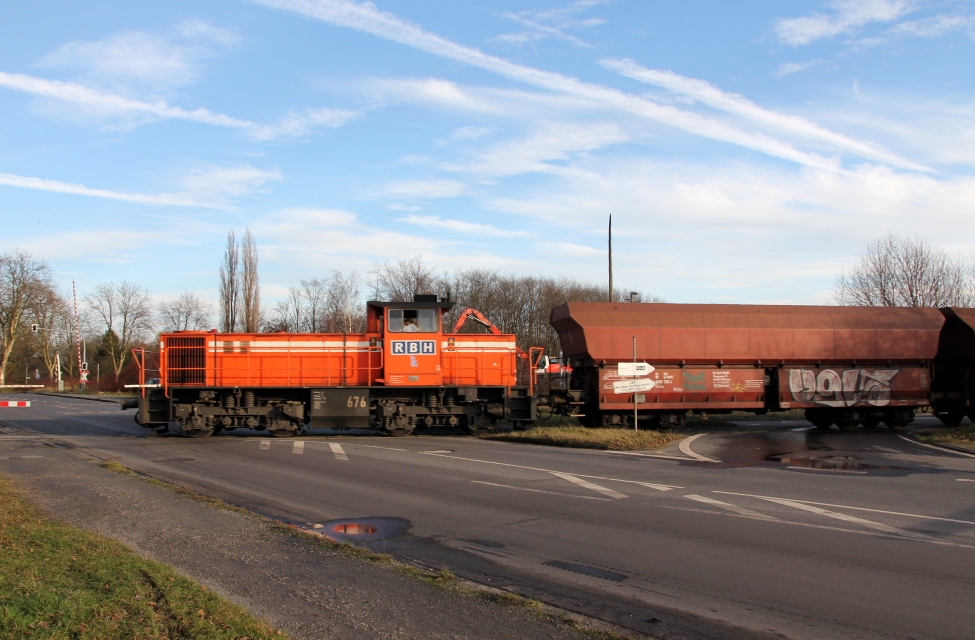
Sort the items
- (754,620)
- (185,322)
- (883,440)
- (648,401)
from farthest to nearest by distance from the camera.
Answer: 1. (185,322)
2. (648,401)
3. (883,440)
4. (754,620)

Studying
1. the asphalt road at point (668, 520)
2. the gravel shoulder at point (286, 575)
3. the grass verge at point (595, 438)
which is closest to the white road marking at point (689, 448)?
the asphalt road at point (668, 520)

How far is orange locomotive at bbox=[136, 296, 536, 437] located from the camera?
2052 centimetres

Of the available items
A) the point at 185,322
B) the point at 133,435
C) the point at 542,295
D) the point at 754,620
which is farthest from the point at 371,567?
the point at 185,322

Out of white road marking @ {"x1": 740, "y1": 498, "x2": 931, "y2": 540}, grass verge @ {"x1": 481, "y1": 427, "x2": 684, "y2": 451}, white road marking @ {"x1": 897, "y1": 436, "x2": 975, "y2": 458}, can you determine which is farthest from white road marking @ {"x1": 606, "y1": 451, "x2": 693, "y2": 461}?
white road marking @ {"x1": 897, "y1": 436, "x2": 975, "y2": 458}

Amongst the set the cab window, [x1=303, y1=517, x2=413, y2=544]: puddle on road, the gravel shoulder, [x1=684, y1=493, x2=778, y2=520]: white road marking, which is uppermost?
the cab window

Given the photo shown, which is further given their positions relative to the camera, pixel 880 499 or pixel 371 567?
pixel 880 499

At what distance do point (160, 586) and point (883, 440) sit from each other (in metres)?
19.8

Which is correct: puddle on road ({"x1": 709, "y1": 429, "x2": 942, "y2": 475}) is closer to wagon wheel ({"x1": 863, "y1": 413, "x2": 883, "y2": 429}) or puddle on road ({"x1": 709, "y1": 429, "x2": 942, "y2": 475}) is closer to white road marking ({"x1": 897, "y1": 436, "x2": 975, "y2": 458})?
white road marking ({"x1": 897, "y1": 436, "x2": 975, "y2": 458})

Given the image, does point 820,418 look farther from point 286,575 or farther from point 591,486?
point 286,575

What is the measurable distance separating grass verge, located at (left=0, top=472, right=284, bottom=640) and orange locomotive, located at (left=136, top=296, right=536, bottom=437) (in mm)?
13695

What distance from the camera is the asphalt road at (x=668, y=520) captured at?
577 centimetres

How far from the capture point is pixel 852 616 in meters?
5.48

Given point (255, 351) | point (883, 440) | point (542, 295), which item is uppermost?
point (542, 295)

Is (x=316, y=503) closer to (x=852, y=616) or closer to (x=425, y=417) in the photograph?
(x=852, y=616)
